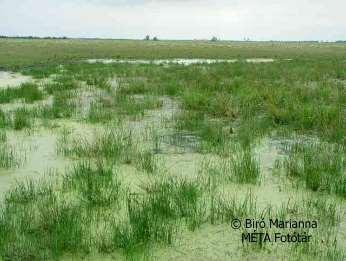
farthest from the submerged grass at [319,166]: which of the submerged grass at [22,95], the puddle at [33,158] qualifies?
the submerged grass at [22,95]

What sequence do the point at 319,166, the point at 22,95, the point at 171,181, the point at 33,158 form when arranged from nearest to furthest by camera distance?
the point at 171,181, the point at 319,166, the point at 33,158, the point at 22,95

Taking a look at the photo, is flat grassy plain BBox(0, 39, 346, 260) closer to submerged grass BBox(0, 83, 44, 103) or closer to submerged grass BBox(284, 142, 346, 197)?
submerged grass BBox(284, 142, 346, 197)

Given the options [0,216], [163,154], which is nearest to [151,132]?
[163,154]

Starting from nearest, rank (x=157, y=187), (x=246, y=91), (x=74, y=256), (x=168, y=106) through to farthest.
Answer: (x=74, y=256), (x=157, y=187), (x=168, y=106), (x=246, y=91)

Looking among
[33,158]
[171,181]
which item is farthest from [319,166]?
[33,158]

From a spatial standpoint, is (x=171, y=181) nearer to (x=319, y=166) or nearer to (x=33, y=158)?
(x=319, y=166)

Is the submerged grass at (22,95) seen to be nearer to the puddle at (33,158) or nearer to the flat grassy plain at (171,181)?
the flat grassy plain at (171,181)

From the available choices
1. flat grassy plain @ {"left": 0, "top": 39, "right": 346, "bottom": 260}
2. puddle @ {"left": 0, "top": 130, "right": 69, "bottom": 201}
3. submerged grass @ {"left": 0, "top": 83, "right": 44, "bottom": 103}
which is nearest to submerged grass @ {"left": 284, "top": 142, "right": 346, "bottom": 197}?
flat grassy plain @ {"left": 0, "top": 39, "right": 346, "bottom": 260}

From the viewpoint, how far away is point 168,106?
12492 millimetres

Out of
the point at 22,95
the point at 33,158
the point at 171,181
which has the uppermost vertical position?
the point at 22,95

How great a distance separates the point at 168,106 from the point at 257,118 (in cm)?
300

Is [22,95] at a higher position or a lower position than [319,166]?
higher

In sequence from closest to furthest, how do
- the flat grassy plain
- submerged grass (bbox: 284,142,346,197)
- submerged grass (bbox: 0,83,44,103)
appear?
1. the flat grassy plain
2. submerged grass (bbox: 284,142,346,197)
3. submerged grass (bbox: 0,83,44,103)

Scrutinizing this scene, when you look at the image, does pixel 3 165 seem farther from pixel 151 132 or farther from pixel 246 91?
pixel 246 91
